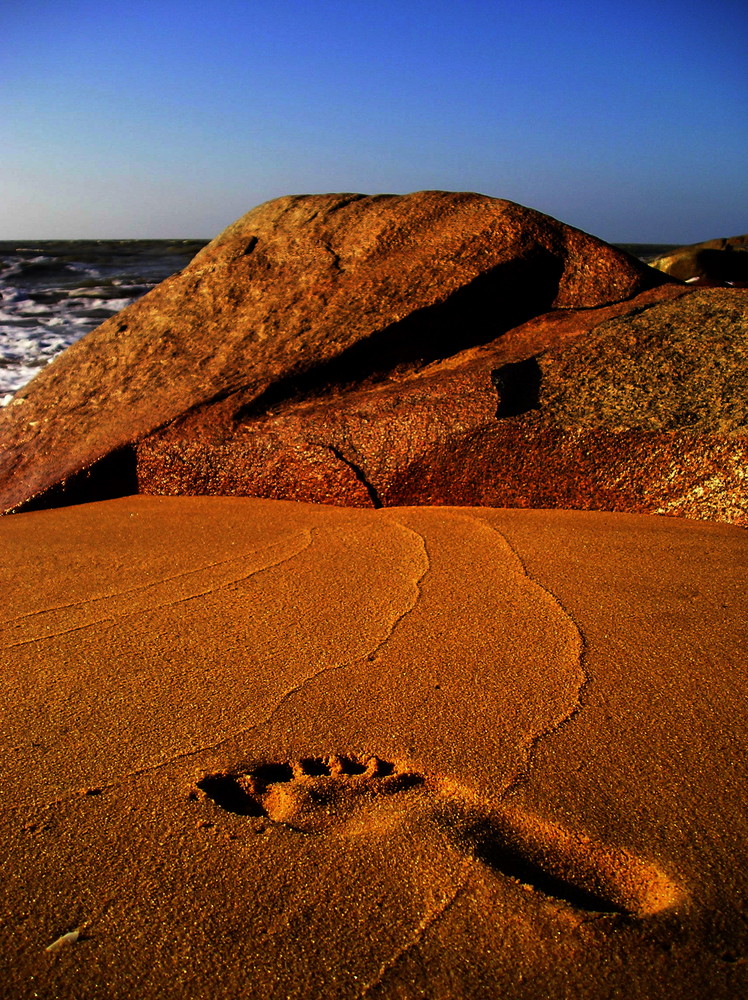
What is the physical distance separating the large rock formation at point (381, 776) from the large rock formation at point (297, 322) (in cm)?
107

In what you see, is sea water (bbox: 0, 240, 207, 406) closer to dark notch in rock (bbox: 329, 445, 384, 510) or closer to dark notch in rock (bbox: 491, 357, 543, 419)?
dark notch in rock (bbox: 329, 445, 384, 510)

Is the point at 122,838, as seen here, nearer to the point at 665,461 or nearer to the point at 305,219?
the point at 665,461

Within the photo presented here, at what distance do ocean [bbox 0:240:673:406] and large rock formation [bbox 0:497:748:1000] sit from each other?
4605 mm

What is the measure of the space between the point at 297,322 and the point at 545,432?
121 cm

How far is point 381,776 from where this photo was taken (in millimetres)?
1304

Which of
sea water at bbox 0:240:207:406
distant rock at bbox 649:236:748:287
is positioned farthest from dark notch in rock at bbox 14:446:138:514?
distant rock at bbox 649:236:748:287

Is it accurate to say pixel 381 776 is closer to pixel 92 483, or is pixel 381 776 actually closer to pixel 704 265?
pixel 92 483

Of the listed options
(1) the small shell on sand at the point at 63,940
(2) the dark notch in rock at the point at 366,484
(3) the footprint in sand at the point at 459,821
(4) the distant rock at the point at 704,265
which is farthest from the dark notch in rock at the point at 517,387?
(4) the distant rock at the point at 704,265

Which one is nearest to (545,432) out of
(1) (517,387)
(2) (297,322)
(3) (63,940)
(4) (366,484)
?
(1) (517,387)

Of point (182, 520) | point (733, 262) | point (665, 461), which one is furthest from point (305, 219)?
point (733, 262)

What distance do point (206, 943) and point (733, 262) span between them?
38.4ft

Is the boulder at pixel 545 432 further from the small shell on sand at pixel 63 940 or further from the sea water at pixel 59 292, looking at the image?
the sea water at pixel 59 292

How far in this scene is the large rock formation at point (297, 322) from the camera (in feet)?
10.4

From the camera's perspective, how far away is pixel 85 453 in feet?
10.5
